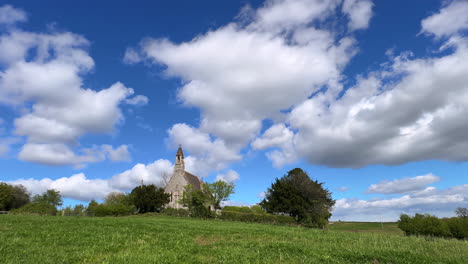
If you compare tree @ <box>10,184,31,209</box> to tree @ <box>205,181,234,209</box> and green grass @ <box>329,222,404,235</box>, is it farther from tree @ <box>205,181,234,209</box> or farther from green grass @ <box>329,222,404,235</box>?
green grass @ <box>329,222,404,235</box>

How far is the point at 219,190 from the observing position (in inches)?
1919

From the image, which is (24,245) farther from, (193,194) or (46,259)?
(193,194)

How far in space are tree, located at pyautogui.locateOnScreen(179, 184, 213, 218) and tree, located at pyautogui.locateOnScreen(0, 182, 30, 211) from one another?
34.0 metres

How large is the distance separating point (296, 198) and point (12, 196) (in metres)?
58.2

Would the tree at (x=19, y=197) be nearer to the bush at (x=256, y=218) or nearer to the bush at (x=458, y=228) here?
the bush at (x=256, y=218)

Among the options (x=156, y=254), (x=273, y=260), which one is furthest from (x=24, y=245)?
(x=273, y=260)

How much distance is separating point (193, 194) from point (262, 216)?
1250 cm

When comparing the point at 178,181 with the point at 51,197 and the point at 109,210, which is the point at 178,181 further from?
the point at 51,197

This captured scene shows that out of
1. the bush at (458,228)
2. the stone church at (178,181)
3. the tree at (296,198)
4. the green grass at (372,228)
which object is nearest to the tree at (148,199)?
the stone church at (178,181)

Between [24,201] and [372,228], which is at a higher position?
[24,201]

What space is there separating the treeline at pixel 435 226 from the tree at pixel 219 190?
26.5 meters

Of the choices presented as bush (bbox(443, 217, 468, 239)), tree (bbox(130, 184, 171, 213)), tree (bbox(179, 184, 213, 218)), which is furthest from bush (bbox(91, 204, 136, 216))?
bush (bbox(443, 217, 468, 239))

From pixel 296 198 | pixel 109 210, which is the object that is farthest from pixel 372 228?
pixel 109 210

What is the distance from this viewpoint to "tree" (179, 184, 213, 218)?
151ft
